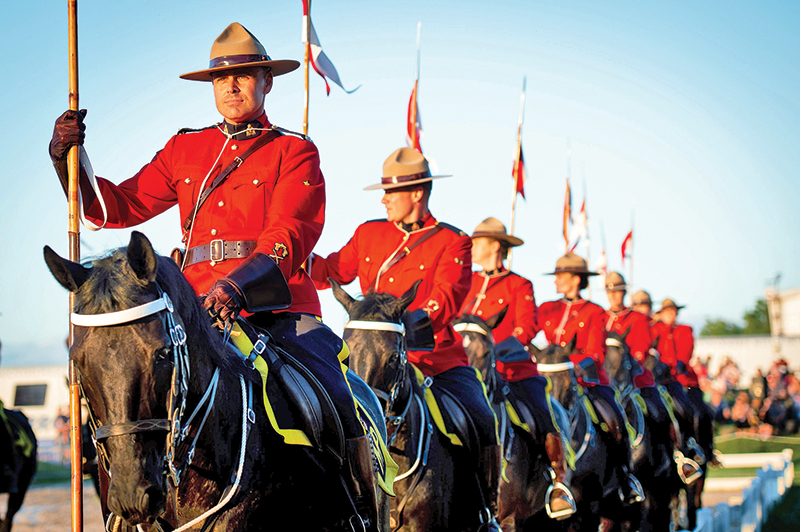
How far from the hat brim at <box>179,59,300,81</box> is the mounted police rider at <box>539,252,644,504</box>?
817cm

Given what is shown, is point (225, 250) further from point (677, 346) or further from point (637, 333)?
point (677, 346)

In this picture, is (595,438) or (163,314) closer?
(163,314)

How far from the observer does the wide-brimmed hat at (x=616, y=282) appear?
60.2ft

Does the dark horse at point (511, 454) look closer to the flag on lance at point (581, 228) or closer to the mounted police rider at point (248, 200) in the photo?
the mounted police rider at point (248, 200)

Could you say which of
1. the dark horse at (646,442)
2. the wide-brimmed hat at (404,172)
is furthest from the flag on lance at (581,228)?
the wide-brimmed hat at (404,172)

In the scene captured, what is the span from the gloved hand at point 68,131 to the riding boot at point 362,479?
6.02 ft

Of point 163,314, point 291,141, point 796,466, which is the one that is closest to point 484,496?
point 291,141

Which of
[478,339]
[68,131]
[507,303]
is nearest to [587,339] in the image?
[507,303]

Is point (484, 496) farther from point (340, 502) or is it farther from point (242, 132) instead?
point (242, 132)

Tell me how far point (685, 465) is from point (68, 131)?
14682mm

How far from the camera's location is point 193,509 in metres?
3.48

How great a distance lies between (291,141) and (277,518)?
6.18 feet

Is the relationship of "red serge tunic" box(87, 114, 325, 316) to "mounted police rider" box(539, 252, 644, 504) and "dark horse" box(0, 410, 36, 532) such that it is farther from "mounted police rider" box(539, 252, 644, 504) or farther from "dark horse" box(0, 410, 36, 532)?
"mounted police rider" box(539, 252, 644, 504)

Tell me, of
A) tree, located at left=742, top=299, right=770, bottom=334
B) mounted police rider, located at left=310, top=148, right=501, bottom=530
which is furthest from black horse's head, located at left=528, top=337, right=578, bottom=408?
tree, located at left=742, top=299, right=770, bottom=334
